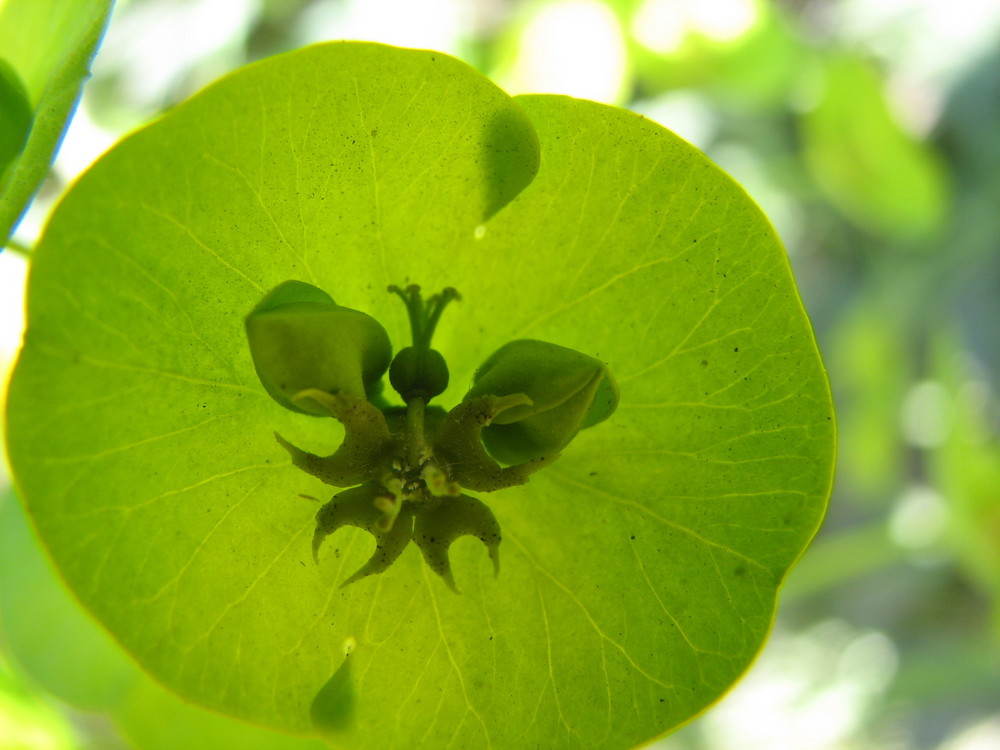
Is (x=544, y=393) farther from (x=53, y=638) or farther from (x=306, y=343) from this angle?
(x=53, y=638)

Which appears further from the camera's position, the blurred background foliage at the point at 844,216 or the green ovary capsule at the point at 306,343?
the blurred background foliage at the point at 844,216

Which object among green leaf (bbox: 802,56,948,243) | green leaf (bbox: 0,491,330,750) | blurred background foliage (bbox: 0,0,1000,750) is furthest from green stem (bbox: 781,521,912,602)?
green leaf (bbox: 0,491,330,750)

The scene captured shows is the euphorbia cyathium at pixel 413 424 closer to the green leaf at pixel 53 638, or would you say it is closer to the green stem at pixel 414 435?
the green stem at pixel 414 435

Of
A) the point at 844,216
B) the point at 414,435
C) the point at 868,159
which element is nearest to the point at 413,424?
the point at 414,435

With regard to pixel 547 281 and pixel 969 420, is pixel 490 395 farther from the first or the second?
pixel 969 420

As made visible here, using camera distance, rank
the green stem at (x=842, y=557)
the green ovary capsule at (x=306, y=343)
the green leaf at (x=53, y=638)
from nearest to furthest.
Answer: the green ovary capsule at (x=306, y=343) → the green leaf at (x=53, y=638) → the green stem at (x=842, y=557)

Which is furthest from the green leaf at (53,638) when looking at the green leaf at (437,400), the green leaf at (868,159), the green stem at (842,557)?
the green leaf at (868,159)

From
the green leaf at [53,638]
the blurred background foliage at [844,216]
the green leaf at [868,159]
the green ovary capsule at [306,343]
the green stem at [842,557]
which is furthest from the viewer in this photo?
the green stem at [842,557]
